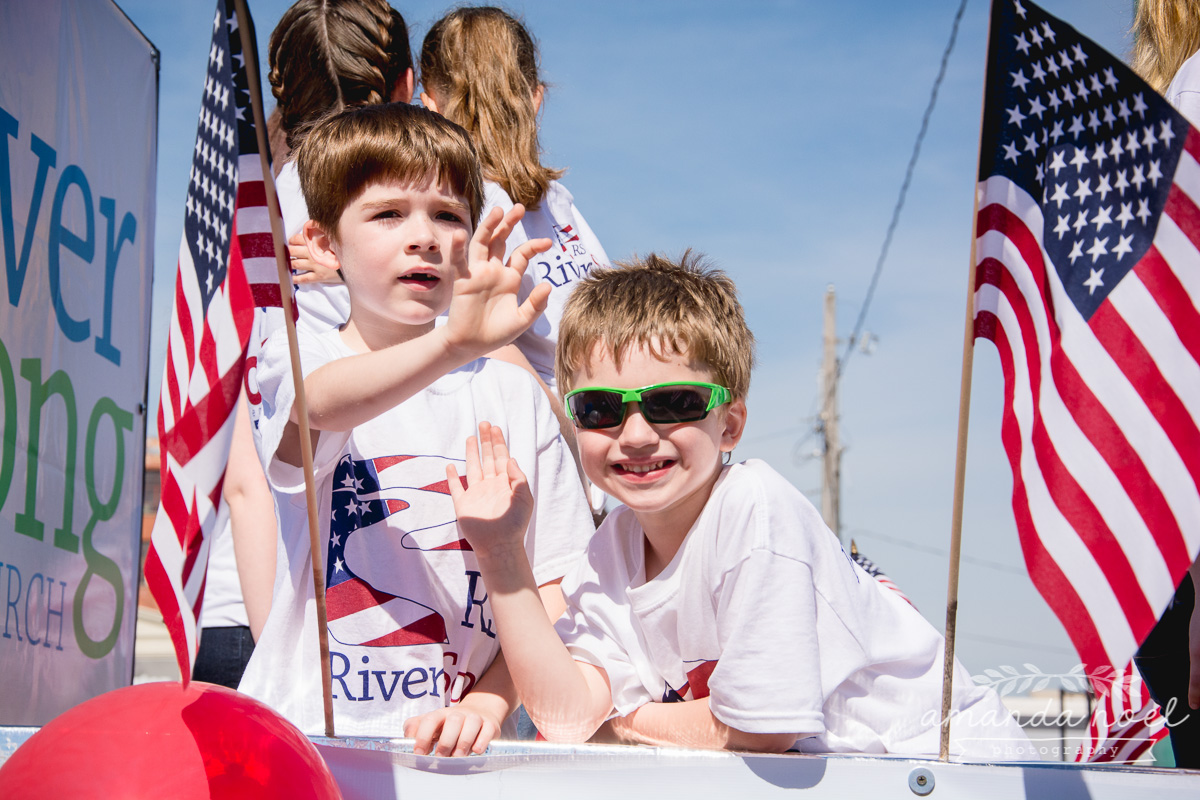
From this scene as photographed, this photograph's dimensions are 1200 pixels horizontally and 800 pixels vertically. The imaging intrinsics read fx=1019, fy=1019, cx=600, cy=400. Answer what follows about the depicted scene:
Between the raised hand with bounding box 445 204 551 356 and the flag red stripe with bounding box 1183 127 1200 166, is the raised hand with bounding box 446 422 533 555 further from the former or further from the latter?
the flag red stripe with bounding box 1183 127 1200 166

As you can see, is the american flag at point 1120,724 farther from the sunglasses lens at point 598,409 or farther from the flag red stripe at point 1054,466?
the sunglasses lens at point 598,409

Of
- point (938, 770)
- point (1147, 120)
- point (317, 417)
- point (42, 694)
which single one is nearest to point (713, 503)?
point (938, 770)

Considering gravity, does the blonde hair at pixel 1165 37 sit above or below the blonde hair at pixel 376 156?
above

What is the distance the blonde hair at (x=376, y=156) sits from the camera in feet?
7.72

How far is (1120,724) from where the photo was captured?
200 centimetres

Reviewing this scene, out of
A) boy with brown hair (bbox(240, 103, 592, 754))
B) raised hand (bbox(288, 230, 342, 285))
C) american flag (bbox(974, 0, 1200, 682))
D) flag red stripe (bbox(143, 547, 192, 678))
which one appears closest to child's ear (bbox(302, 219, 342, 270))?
boy with brown hair (bbox(240, 103, 592, 754))

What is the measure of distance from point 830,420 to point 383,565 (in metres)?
19.6

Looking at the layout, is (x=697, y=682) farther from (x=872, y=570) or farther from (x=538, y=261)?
(x=538, y=261)

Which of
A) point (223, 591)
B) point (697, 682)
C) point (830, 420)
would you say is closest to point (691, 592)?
point (697, 682)

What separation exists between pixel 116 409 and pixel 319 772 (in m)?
1.70

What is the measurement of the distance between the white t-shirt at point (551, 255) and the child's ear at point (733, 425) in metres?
0.80

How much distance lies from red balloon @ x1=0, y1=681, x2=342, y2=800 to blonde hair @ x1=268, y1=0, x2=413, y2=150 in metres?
2.09

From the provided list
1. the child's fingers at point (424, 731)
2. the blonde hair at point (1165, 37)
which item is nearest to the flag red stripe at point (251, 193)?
the child's fingers at point (424, 731)

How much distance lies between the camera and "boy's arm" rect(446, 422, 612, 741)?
1.93m
